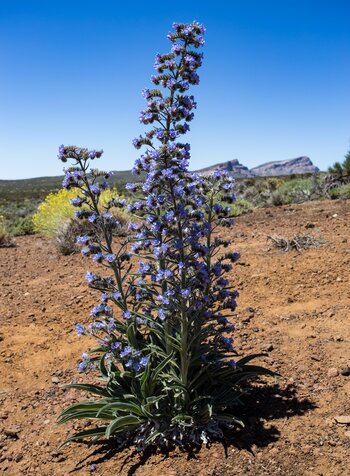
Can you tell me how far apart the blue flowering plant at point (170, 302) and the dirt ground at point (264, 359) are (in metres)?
0.21

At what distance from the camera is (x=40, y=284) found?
7309mm

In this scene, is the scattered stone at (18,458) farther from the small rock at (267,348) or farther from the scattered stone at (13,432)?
the small rock at (267,348)

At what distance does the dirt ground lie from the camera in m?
2.82

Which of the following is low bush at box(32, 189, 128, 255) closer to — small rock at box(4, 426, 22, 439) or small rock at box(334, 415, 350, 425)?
small rock at box(4, 426, 22, 439)

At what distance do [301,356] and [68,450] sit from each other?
2019mm

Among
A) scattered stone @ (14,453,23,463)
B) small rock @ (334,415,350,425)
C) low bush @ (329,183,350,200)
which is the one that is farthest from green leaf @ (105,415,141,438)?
low bush @ (329,183,350,200)

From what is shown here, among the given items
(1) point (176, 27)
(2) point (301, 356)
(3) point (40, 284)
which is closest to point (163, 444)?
(2) point (301, 356)

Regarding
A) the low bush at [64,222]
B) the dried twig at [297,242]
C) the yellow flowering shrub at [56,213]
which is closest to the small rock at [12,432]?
the dried twig at [297,242]

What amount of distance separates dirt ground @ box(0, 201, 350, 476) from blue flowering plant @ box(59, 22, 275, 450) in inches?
8.3

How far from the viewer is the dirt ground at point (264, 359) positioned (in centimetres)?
282

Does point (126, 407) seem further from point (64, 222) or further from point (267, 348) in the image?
point (64, 222)

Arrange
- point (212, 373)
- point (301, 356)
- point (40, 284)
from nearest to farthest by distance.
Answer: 1. point (212, 373)
2. point (301, 356)
3. point (40, 284)

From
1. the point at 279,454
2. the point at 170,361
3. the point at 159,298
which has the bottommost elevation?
the point at 279,454

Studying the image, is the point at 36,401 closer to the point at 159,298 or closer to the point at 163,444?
the point at 163,444
